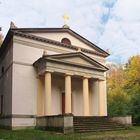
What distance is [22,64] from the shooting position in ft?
88.4

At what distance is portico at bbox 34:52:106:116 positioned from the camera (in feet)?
83.6

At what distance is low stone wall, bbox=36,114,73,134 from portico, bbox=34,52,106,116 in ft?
4.87

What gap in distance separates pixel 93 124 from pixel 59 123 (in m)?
4.19

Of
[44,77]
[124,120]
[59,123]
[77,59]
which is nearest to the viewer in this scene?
[59,123]

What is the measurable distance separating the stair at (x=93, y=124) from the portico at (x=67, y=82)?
85.5 inches

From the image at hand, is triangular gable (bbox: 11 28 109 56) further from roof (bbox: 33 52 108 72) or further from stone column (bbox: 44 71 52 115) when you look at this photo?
stone column (bbox: 44 71 52 115)

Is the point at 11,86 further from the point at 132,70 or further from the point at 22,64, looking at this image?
the point at 132,70

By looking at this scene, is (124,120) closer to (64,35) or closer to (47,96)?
(47,96)

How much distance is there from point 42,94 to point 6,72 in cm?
469

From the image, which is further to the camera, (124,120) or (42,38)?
(42,38)

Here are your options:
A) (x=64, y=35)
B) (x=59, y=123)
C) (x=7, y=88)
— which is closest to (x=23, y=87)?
(x=7, y=88)

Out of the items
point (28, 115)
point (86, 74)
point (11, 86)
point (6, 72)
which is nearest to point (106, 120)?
point (86, 74)

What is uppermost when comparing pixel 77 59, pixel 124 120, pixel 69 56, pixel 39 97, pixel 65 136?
pixel 69 56

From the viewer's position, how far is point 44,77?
27562mm
